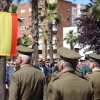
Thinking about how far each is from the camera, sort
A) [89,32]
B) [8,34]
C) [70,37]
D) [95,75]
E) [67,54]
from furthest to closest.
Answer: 1. [70,37]
2. [89,32]
3. [8,34]
4. [95,75]
5. [67,54]

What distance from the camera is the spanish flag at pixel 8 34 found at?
902 cm

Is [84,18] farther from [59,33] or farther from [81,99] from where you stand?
[59,33]

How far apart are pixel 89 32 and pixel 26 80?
2489cm

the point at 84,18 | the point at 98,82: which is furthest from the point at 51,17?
the point at 98,82

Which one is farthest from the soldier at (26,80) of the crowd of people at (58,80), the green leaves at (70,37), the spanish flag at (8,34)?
the green leaves at (70,37)

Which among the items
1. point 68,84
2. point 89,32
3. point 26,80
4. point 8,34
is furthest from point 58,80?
point 89,32

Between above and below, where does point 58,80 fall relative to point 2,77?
above

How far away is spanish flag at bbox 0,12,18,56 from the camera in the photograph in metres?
9.02

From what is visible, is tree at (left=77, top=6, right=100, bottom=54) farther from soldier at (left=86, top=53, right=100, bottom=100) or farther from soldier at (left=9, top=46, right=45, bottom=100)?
soldier at (left=9, top=46, right=45, bottom=100)

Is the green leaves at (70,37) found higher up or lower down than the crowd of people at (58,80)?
lower down

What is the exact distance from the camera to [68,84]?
438 centimetres

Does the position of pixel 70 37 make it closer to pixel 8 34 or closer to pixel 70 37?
pixel 70 37

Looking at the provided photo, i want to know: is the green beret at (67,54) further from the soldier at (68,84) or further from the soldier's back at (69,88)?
the soldier's back at (69,88)

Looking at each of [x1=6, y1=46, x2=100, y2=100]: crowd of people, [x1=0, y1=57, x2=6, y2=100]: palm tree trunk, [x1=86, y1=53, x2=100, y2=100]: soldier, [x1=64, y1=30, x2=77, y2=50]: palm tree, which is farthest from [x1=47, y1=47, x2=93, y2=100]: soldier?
[x1=64, y1=30, x2=77, y2=50]: palm tree
